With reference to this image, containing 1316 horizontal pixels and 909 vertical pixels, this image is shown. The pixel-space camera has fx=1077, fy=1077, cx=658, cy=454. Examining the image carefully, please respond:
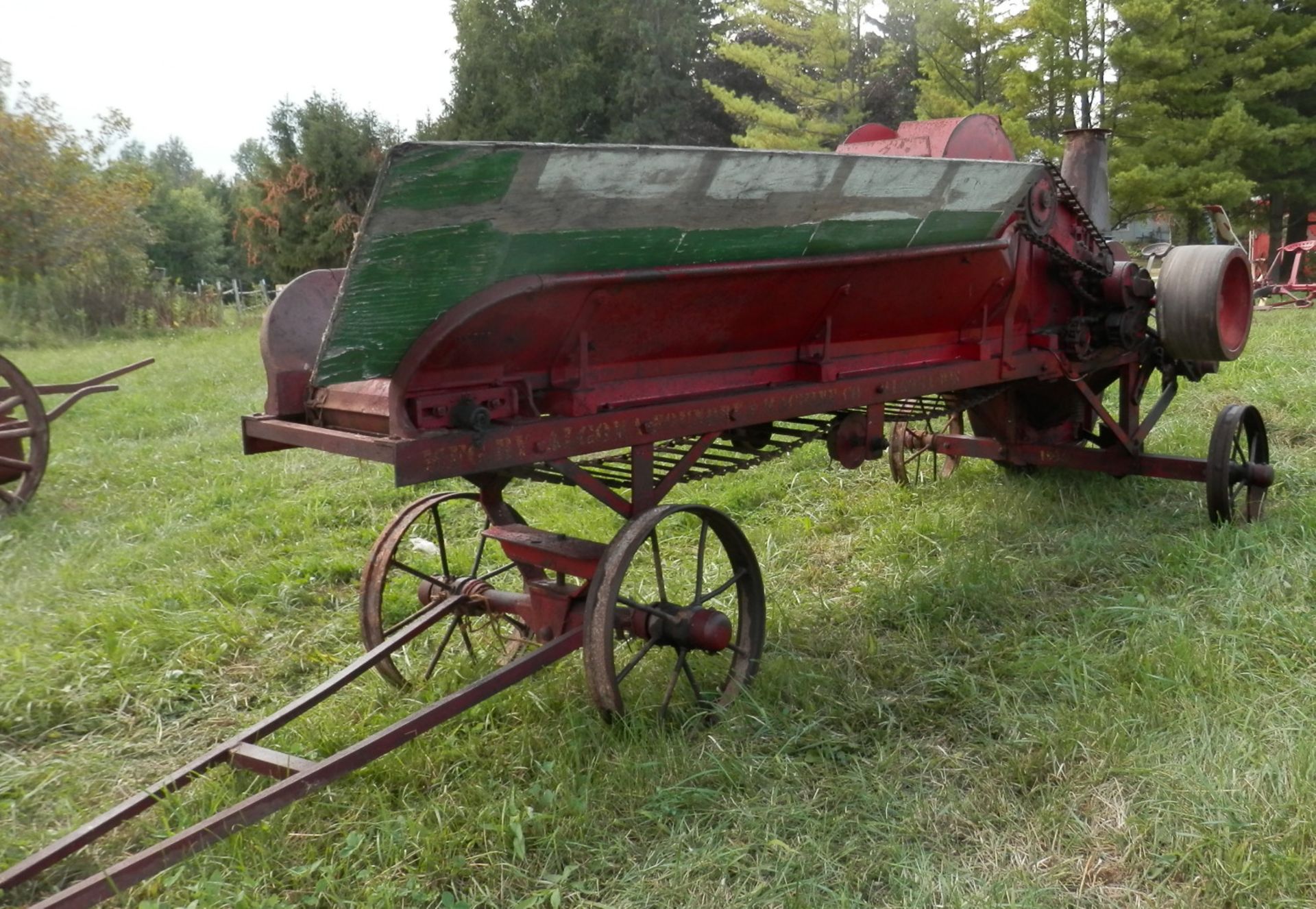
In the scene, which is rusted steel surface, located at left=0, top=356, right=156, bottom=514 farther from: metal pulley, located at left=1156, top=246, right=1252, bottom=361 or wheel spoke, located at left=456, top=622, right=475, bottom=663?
metal pulley, located at left=1156, top=246, right=1252, bottom=361

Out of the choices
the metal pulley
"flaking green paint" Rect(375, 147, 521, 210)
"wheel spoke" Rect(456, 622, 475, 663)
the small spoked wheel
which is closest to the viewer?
"flaking green paint" Rect(375, 147, 521, 210)

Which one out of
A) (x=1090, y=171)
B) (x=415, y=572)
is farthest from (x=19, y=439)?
(x=1090, y=171)

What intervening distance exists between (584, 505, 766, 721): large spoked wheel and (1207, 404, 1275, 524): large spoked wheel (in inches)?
109

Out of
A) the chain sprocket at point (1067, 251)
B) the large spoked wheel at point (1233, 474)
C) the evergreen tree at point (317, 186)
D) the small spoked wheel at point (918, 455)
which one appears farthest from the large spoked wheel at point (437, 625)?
the evergreen tree at point (317, 186)

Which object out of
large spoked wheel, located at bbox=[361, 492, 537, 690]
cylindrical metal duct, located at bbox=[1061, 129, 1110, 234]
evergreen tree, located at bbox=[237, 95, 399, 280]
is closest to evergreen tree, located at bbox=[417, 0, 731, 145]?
evergreen tree, located at bbox=[237, 95, 399, 280]

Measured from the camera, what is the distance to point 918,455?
261 inches

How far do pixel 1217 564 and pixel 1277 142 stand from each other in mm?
17081

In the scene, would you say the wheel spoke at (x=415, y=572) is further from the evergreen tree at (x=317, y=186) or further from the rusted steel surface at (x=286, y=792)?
the evergreen tree at (x=317, y=186)

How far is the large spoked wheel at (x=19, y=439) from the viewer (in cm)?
671

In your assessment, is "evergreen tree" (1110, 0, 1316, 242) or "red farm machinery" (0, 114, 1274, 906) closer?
"red farm machinery" (0, 114, 1274, 906)

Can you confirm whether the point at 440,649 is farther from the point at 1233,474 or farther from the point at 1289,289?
the point at 1289,289

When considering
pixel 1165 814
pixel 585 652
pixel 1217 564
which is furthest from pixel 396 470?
pixel 1217 564

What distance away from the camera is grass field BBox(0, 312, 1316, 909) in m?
2.82

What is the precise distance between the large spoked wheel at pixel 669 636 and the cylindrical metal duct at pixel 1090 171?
343cm
